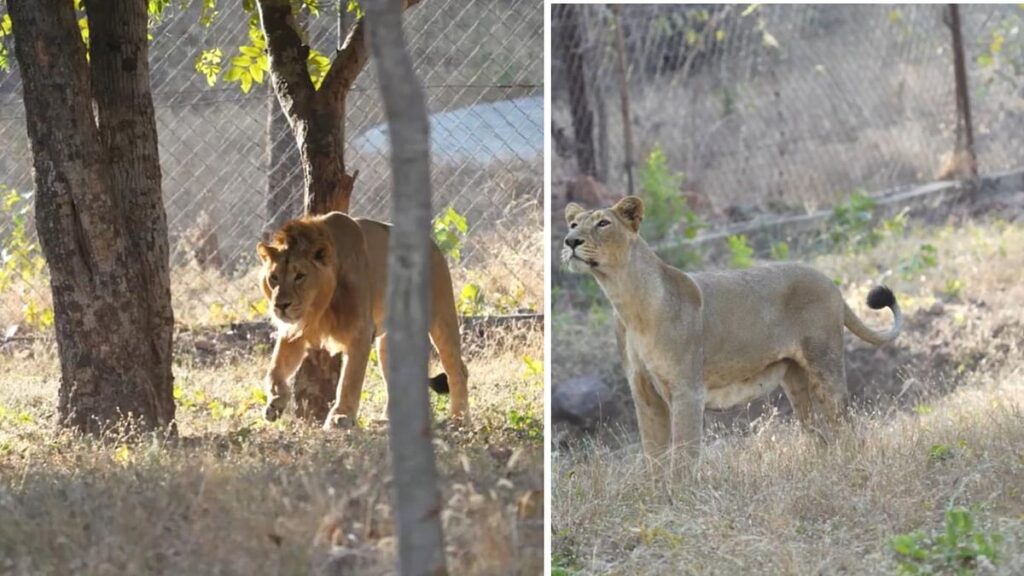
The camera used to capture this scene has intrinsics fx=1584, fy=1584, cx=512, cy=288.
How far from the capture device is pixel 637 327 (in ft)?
22.7

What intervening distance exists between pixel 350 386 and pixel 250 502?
2380 mm

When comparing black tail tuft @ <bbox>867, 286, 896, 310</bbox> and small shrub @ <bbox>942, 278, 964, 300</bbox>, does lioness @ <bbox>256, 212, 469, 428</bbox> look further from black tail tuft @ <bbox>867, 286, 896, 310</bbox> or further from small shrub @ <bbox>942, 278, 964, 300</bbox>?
small shrub @ <bbox>942, 278, 964, 300</bbox>

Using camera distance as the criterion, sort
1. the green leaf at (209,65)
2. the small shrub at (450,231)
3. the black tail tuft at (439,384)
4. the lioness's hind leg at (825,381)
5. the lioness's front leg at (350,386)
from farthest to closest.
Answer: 1. the small shrub at (450,231)
2. the green leaf at (209,65)
3. the black tail tuft at (439,384)
4. the lioness's hind leg at (825,381)
5. the lioness's front leg at (350,386)

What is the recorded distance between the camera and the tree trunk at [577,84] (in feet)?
46.8

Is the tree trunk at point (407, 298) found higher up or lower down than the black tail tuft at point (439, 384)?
higher up

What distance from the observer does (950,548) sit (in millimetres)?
5254

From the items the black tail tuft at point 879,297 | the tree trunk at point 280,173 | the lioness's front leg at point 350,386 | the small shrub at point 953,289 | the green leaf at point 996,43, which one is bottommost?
the small shrub at point 953,289

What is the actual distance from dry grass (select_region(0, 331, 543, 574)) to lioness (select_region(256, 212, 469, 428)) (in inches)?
18.7

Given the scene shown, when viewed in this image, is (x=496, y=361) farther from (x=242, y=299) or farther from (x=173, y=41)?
(x=173, y=41)

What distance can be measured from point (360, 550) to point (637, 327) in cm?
285

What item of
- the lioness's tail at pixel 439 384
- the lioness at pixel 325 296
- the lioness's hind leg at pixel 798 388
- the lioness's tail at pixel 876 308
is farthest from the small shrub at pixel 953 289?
the lioness at pixel 325 296

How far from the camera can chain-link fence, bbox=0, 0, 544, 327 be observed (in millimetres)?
10844

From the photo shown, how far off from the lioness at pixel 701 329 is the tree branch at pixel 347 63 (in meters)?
1.59

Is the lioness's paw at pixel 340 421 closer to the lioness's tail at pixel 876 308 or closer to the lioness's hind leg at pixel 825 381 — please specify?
the lioness's hind leg at pixel 825 381
